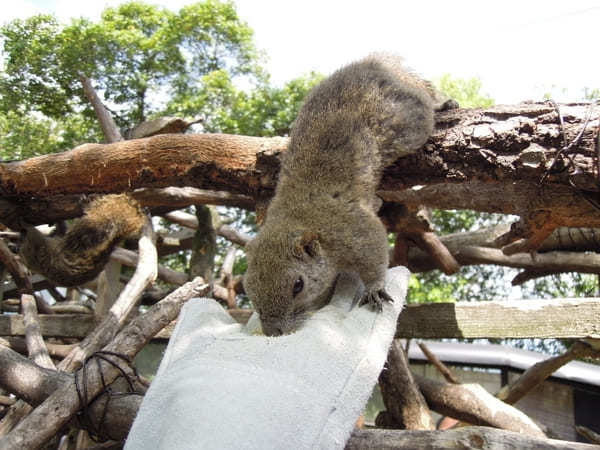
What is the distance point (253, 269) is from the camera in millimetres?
2578

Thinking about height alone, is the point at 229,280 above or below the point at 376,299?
below

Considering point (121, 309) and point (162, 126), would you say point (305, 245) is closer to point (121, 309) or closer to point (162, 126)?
point (121, 309)

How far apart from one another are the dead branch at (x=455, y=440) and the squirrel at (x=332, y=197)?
0.92m

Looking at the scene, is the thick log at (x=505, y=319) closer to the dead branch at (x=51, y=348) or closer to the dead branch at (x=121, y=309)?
the dead branch at (x=121, y=309)

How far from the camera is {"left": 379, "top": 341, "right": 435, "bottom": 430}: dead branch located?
12.1ft

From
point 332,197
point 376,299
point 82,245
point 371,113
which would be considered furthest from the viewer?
point 82,245

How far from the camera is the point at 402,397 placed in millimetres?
3746

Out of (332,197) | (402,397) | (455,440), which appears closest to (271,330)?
(332,197)

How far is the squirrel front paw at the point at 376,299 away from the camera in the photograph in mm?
2078

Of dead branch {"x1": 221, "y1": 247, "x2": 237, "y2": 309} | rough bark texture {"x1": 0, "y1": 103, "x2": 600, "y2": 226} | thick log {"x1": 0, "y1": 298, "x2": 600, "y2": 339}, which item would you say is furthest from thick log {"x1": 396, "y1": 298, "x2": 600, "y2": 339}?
dead branch {"x1": 221, "y1": 247, "x2": 237, "y2": 309}

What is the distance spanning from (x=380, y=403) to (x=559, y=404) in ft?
7.40

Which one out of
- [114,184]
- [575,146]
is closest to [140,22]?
[114,184]

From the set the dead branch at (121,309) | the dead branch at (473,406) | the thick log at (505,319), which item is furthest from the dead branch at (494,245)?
the dead branch at (121,309)

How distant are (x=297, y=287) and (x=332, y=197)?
640 mm
